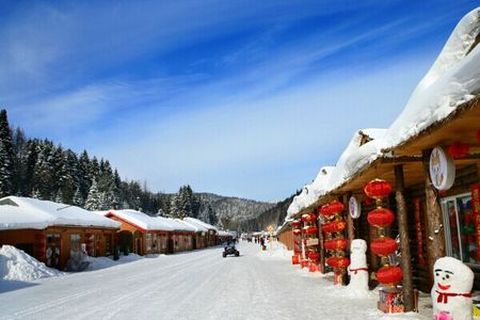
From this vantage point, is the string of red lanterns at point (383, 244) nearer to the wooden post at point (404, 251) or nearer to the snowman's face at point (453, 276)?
the wooden post at point (404, 251)

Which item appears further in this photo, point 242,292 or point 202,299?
point 242,292

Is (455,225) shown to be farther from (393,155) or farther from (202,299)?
(202,299)

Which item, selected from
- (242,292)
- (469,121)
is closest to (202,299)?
(242,292)

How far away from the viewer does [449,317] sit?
22.3 feet

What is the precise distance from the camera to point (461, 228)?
1157 centimetres

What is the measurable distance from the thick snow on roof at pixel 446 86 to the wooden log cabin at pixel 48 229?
25.3 metres

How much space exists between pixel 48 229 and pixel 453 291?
2774cm

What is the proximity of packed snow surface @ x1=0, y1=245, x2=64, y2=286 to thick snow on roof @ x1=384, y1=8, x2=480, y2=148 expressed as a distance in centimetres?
2073

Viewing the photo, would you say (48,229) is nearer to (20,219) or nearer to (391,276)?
(20,219)

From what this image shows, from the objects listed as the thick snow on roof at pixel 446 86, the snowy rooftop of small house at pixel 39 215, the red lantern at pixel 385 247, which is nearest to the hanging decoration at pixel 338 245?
the red lantern at pixel 385 247

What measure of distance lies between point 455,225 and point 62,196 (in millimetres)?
73969

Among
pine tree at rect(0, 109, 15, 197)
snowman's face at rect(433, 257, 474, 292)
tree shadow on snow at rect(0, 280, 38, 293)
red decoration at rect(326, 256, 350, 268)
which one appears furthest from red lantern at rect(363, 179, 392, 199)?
pine tree at rect(0, 109, 15, 197)

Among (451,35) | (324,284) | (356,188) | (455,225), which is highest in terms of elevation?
(451,35)

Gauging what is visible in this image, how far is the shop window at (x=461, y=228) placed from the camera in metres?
11.0
